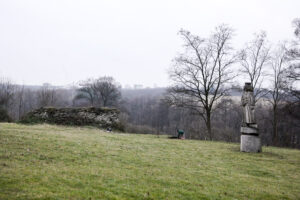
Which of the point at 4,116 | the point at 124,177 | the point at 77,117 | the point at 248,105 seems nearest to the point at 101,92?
the point at 4,116

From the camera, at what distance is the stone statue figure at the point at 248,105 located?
14827 millimetres

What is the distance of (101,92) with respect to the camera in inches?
2419

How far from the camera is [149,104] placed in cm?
7944

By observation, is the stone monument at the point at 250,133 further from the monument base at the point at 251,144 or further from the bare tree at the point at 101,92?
the bare tree at the point at 101,92

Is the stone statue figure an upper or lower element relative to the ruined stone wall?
upper

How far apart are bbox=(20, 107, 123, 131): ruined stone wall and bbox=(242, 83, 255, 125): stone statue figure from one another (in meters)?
14.5

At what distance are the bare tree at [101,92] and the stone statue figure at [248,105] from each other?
157 ft

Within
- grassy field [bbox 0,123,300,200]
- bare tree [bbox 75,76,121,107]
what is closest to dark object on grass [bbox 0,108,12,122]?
grassy field [bbox 0,123,300,200]

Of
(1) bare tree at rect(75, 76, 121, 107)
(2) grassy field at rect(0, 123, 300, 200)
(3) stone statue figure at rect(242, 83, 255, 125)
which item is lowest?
(2) grassy field at rect(0, 123, 300, 200)

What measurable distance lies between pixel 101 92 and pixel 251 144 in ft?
166

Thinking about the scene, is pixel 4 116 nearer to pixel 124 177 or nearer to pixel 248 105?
pixel 248 105

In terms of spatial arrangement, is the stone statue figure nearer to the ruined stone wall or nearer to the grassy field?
the grassy field

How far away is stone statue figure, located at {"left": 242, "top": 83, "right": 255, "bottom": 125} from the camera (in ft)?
48.6

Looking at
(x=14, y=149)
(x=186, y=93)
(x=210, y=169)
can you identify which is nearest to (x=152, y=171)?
(x=210, y=169)
